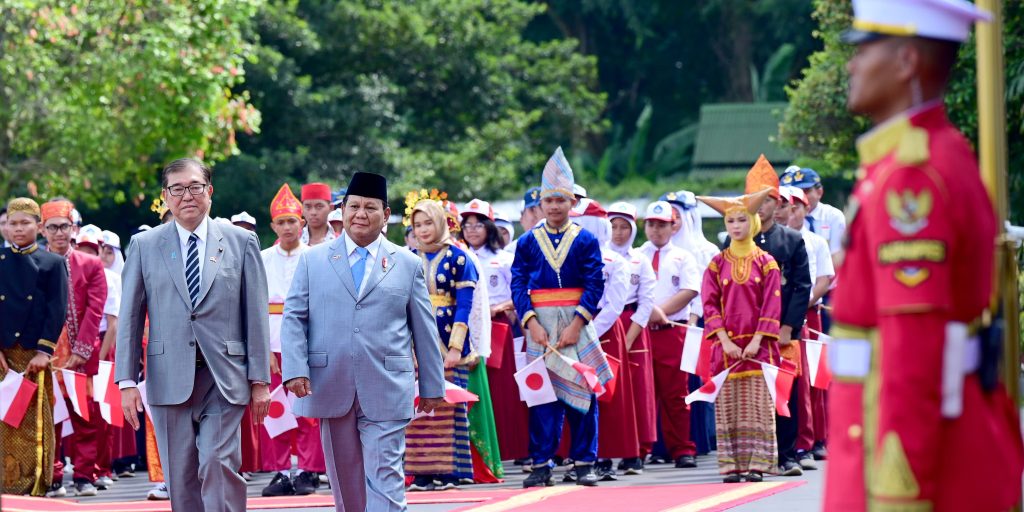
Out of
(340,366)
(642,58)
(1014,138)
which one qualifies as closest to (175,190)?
(340,366)

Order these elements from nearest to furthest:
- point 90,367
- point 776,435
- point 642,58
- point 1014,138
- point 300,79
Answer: point 776,435 < point 90,367 < point 1014,138 < point 300,79 < point 642,58

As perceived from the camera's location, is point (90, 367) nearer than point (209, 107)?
Yes

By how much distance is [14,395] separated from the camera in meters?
11.5

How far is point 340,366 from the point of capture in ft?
26.8

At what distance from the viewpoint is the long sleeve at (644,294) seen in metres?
12.8

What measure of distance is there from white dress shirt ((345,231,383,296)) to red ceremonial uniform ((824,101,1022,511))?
4.17m

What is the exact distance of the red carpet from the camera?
32.4 ft

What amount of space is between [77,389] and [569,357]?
3.55 metres

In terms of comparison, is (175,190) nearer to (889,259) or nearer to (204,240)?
(204,240)

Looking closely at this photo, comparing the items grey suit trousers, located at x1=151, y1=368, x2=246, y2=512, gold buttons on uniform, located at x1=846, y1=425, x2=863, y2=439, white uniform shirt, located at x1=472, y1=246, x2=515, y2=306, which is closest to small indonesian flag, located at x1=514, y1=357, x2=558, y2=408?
white uniform shirt, located at x1=472, y1=246, x2=515, y2=306

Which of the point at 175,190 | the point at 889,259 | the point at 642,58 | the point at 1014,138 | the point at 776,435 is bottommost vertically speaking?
the point at 776,435

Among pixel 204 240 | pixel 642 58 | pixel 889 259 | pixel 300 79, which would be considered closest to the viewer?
pixel 889 259

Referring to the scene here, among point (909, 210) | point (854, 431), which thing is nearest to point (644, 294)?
point (854, 431)

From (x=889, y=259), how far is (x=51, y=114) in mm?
17689
